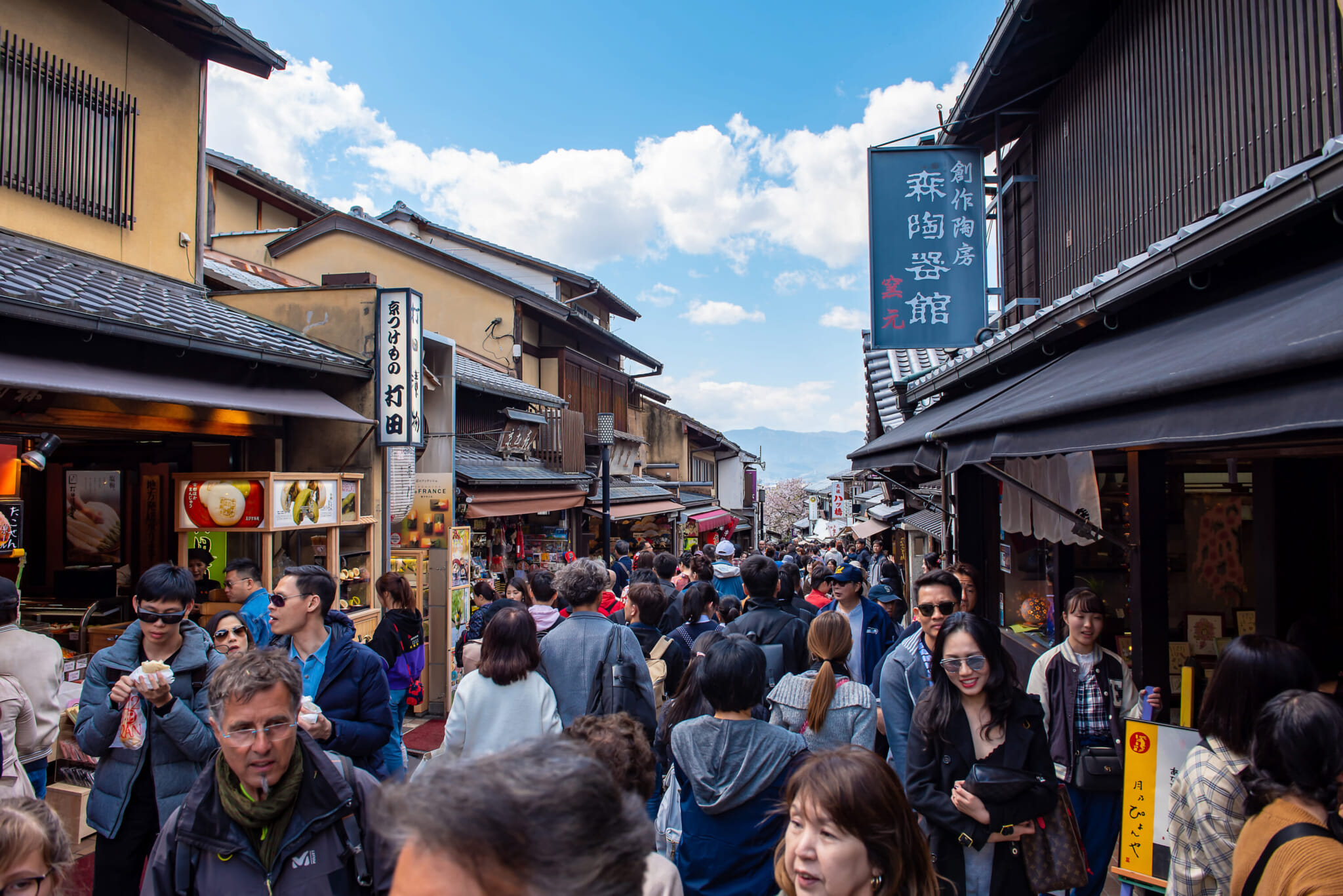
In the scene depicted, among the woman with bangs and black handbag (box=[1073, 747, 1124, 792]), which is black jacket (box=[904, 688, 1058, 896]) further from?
black handbag (box=[1073, 747, 1124, 792])

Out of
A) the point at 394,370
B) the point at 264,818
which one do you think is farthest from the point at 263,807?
the point at 394,370

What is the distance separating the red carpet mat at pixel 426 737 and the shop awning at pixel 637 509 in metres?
8.48

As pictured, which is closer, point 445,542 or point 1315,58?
point 1315,58

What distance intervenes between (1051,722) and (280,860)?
13.1ft

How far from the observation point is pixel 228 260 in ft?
51.3

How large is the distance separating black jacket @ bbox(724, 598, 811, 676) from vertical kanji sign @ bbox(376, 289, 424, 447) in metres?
5.30

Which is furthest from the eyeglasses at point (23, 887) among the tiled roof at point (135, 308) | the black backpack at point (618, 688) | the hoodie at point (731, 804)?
the tiled roof at point (135, 308)

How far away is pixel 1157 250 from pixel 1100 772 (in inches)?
117

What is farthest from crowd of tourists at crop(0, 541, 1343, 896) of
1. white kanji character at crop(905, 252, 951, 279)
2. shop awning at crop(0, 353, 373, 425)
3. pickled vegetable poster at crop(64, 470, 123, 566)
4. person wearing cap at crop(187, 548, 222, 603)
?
pickled vegetable poster at crop(64, 470, 123, 566)

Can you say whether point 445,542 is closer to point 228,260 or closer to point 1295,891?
point 1295,891

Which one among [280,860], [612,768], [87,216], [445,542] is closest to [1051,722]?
[612,768]

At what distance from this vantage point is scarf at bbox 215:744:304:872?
2.32 meters

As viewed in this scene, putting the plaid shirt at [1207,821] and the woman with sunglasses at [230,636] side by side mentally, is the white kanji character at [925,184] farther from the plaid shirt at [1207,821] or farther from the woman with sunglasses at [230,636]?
the woman with sunglasses at [230,636]

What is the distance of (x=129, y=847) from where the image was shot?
3.33 m
